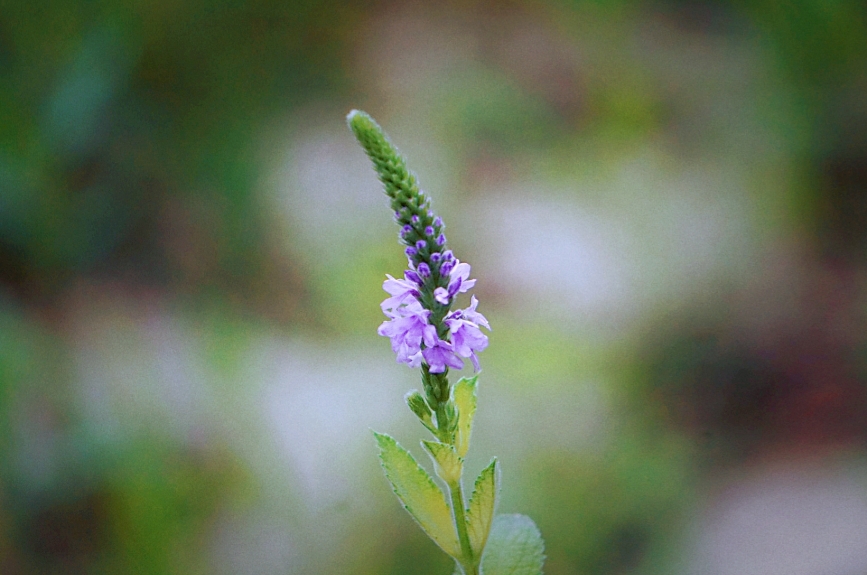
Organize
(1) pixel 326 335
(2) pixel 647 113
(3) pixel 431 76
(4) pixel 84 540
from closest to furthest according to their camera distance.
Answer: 1. (4) pixel 84 540
2. (1) pixel 326 335
3. (2) pixel 647 113
4. (3) pixel 431 76

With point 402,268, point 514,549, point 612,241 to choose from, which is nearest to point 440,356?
point 514,549

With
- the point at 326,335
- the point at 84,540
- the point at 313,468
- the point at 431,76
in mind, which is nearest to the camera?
the point at 84,540

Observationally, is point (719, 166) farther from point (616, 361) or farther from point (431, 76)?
point (431, 76)

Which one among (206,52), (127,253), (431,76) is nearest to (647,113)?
(431,76)

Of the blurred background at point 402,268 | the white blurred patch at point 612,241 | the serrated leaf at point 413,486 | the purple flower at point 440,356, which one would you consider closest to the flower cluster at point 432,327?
the purple flower at point 440,356

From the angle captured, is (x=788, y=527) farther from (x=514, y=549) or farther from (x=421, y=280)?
(x=421, y=280)

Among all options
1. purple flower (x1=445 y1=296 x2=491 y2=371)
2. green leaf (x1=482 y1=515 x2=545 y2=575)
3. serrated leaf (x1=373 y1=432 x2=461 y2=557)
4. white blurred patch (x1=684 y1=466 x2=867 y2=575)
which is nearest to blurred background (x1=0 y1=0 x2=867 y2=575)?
white blurred patch (x1=684 y1=466 x2=867 y2=575)
